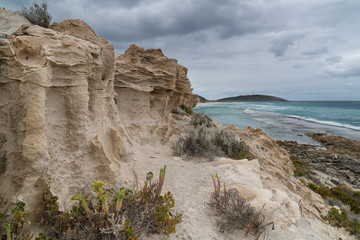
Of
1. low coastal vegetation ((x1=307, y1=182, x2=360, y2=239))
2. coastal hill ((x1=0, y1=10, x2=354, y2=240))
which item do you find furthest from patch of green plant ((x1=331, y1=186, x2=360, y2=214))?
coastal hill ((x1=0, y1=10, x2=354, y2=240))

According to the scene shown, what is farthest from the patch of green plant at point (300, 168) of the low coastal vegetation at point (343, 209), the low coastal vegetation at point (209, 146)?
the low coastal vegetation at point (209, 146)

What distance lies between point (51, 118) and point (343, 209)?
7.45 meters

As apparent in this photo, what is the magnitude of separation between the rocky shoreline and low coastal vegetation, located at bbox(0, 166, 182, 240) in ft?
30.9

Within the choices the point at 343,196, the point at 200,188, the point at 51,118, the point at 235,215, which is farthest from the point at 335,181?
the point at 51,118

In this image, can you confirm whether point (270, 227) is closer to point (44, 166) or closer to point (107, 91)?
point (44, 166)

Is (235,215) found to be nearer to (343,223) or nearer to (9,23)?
(343,223)

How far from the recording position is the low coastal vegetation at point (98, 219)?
7.47 feet

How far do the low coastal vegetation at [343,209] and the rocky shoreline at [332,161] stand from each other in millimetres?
1586

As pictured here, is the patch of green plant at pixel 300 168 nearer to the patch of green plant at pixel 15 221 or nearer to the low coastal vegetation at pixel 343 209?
the low coastal vegetation at pixel 343 209

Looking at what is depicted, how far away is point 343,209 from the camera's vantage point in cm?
619

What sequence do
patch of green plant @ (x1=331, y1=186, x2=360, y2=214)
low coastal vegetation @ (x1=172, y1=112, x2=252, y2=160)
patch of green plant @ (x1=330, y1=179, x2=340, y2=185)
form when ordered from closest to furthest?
low coastal vegetation @ (x1=172, y1=112, x2=252, y2=160), patch of green plant @ (x1=331, y1=186, x2=360, y2=214), patch of green plant @ (x1=330, y1=179, x2=340, y2=185)

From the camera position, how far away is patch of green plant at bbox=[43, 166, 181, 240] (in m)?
2.34

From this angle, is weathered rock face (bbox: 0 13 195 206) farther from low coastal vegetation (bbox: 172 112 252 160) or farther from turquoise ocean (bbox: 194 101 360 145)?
turquoise ocean (bbox: 194 101 360 145)

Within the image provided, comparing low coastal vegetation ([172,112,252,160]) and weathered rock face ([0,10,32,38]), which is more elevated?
weathered rock face ([0,10,32,38])
